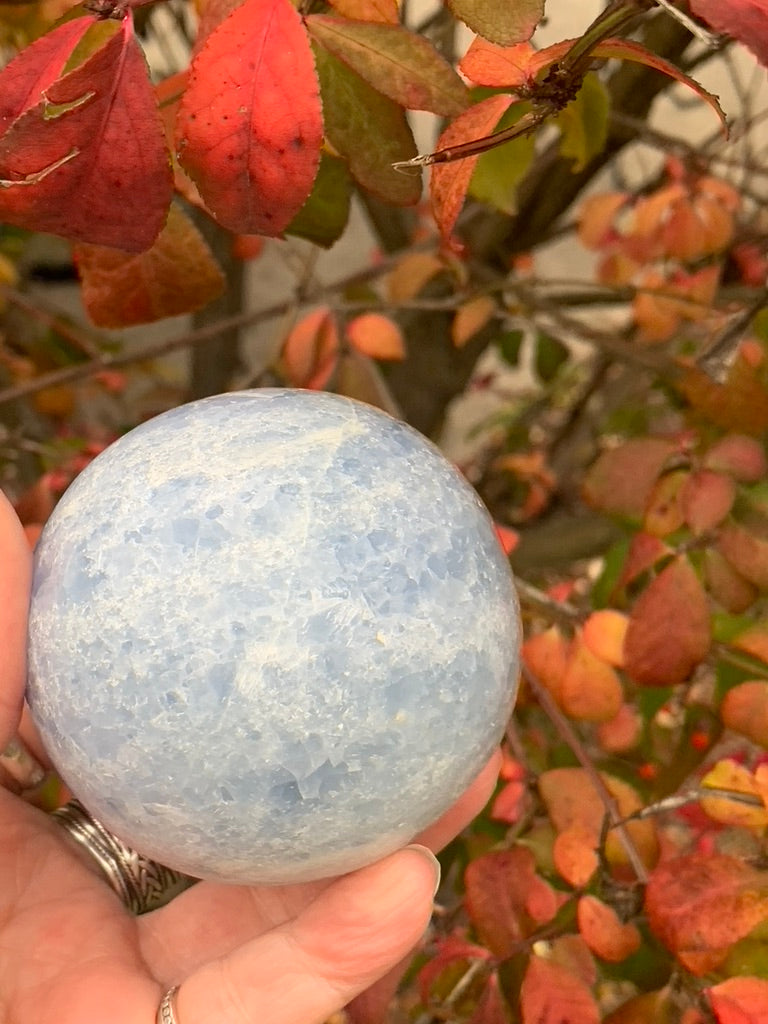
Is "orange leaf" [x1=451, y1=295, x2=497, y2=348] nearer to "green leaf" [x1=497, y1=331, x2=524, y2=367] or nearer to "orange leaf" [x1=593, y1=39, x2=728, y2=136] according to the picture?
"green leaf" [x1=497, y1=331, x2=524, y2=367]

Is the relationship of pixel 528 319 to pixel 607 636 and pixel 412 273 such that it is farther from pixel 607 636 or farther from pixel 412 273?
pixel 607 636

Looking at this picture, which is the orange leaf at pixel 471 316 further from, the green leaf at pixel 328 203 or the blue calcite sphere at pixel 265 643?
the blue calcite sphere at pixel 265 643

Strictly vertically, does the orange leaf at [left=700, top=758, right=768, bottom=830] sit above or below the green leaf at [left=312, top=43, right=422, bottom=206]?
below

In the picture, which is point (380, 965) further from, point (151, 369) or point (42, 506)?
point (151, 369)

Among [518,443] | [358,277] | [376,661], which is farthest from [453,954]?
[518,443]

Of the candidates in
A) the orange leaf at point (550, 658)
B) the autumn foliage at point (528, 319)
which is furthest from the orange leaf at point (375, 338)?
the orange leaf at point (550, 658)

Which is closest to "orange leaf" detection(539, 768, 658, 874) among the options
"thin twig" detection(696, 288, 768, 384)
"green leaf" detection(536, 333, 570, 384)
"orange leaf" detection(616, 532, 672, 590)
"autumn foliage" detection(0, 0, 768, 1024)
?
"autumn foliage" detection(0, 0, 768, 1024)

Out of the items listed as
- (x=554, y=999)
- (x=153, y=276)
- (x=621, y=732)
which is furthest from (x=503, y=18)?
(x=621, y=732)
